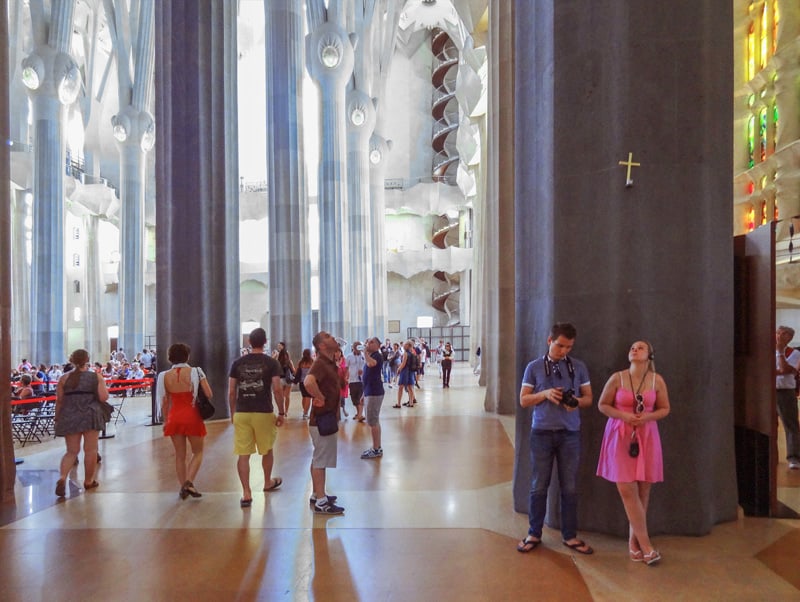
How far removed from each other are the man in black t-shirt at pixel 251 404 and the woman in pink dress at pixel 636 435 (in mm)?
3290

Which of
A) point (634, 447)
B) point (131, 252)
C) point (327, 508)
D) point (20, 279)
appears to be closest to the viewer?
point (634, 447)

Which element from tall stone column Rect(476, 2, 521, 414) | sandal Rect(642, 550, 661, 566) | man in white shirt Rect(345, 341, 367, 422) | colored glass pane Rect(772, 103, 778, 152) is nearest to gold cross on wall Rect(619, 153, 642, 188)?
sandal Rect(642, 550, 661, 566)

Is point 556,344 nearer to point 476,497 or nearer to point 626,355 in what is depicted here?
point 626,355

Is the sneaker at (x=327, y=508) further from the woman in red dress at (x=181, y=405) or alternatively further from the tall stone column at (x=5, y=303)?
the tall stone column at (x=5, y=303)

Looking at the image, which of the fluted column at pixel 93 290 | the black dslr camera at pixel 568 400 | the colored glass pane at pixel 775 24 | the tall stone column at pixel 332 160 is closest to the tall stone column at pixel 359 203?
the tall stone column at pixel 332 160

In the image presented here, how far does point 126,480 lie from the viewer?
8.04 meters

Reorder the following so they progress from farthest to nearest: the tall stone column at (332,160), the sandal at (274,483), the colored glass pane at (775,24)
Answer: the tall stone column at (332,160), the colored glass pane at (775,24), the sandal at (274,483)

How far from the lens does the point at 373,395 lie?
30.5 ft

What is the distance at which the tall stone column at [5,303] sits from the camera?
7004mm

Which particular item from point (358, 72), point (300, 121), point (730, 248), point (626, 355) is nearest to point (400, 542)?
point (626, 355)

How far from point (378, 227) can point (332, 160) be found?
37.9ft

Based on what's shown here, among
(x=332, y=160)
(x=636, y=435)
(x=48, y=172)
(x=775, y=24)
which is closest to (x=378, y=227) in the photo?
(x=332, y=160)

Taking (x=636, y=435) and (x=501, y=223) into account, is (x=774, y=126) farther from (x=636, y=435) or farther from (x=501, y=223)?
(x=636, y=435)

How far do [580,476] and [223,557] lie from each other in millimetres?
3019
